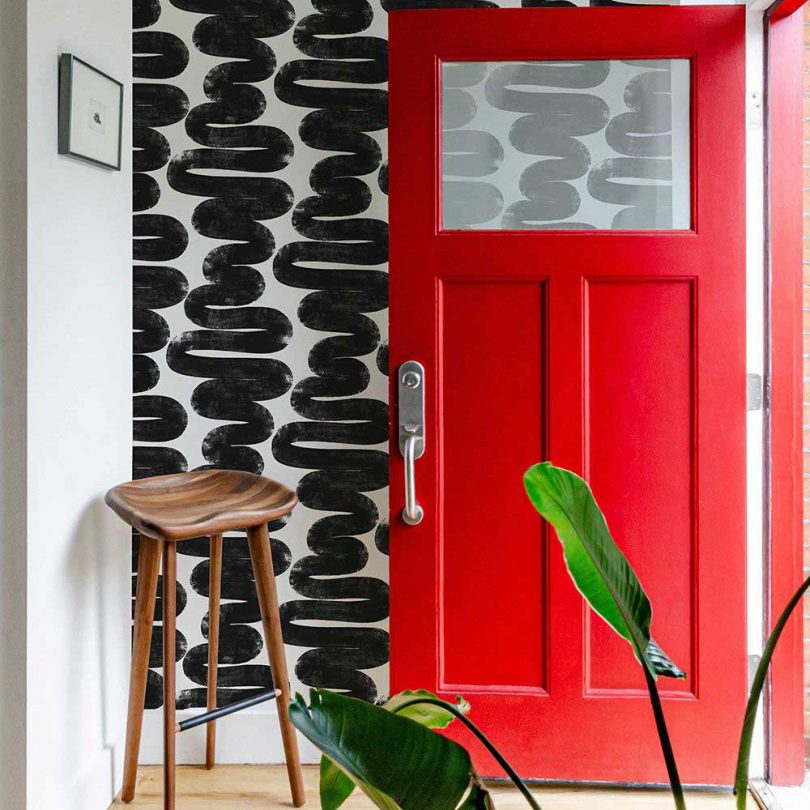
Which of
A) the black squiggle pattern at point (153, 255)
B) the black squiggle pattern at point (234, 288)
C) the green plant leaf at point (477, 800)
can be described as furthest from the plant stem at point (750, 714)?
the black squiggle pattern at point (153, 255)

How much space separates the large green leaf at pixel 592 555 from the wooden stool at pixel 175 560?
101 cm

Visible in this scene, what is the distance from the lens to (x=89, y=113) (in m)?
1.96

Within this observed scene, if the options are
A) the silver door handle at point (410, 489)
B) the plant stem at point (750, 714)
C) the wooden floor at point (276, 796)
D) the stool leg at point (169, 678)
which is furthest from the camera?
the silver door handle at point (410, 489)

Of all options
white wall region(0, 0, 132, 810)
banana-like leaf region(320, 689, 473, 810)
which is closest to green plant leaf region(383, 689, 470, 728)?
banana-like leaf region(320, 689, 473, 810)

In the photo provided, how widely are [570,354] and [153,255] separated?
1.25 meters

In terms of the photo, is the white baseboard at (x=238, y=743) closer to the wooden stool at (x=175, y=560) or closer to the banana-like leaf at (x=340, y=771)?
the wooden stool at (x=175, y=560)

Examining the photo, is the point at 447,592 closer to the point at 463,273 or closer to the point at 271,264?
the point at 463,273

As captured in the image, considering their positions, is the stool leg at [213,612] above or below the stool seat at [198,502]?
below

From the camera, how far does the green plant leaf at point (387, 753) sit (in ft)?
2.70

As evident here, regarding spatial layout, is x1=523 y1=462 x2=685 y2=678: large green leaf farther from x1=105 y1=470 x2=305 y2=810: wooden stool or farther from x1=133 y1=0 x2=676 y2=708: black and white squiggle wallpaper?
x1=133 y1=0 x2=676 y2=708: black and white squiggle wallpaper

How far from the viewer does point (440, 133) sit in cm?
224

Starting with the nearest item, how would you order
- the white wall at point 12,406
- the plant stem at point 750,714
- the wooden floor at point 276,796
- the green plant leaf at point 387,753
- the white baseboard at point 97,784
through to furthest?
1. the green plant leaf at point 387,753
2. the plant stem at point 750,714
3. the white wall at point 12,406
4. the white baseboard at point 97,784
5. the wooden floor at point 276,796

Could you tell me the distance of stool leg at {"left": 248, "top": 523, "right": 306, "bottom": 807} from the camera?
6.60 feet

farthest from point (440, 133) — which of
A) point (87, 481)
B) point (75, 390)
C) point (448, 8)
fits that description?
point (87, 481)
